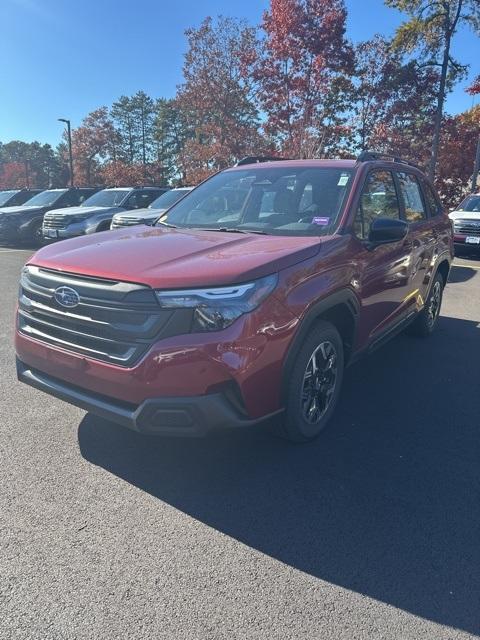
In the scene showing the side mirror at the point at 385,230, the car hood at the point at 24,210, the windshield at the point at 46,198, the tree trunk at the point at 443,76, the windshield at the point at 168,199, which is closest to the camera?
the side mirror at the point at 385,230

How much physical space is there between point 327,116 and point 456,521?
18.6 m

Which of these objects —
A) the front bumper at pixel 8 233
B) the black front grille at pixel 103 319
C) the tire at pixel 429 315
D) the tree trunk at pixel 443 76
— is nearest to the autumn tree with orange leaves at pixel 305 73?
the tree trunk at pixel 443 76

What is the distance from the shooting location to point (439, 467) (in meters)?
3.19

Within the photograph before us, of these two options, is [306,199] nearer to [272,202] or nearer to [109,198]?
[272,202]

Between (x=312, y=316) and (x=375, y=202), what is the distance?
1.57m

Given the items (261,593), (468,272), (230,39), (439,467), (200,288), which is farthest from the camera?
(230,39)

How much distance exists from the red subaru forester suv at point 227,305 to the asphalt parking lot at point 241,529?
1.51 ft

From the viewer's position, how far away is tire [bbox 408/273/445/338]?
19.0 ft

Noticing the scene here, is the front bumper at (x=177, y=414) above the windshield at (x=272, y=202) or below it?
below

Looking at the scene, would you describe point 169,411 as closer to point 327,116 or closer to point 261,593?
point 261,593

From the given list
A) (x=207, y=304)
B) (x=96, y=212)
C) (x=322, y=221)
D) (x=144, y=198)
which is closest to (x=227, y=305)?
(x=207, y=304)

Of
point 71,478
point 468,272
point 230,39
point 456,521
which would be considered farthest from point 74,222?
point 230,39

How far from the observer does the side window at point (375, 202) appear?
3713mm

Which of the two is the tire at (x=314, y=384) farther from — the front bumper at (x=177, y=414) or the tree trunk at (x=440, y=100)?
the tree trunk at (x=440, y=100)
